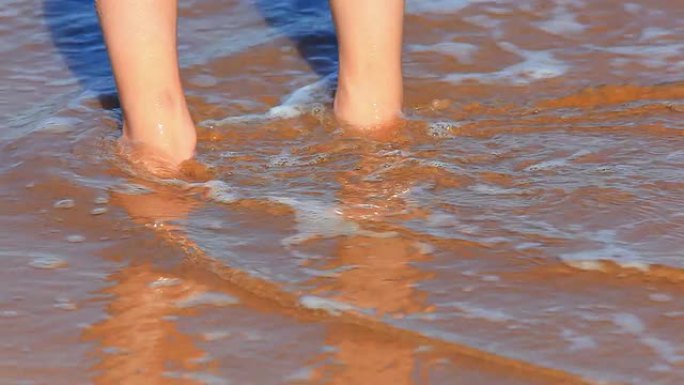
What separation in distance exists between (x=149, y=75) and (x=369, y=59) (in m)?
0.56

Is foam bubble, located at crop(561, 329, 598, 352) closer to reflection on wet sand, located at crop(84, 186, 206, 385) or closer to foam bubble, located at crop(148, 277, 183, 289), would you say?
reflection on wet sand, located at crop(84, 186, 206, 385)

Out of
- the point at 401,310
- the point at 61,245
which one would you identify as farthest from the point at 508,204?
the point at 61,245

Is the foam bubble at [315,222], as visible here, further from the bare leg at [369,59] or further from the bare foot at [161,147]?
the bare leg at [369,59]

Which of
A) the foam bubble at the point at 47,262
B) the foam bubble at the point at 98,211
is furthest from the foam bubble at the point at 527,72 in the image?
the foam bubble at the point at 47,262

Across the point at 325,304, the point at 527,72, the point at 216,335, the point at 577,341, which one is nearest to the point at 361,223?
the point at 325,304

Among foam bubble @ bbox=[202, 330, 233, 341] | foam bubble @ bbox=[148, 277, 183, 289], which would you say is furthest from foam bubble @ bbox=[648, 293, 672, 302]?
foam bubble @ bbox=[148, 277, 183, 289]

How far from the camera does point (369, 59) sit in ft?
10.2

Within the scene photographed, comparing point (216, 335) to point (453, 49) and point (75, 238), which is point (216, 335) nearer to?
point (75, 238)

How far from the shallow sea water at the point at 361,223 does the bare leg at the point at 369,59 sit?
0.08 meters

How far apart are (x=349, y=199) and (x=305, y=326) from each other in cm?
58

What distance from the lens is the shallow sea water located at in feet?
7.10

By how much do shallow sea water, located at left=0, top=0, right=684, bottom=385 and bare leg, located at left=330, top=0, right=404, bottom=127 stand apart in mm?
82

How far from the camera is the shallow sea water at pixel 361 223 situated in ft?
7.10

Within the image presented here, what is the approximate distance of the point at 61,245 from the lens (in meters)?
2.62
